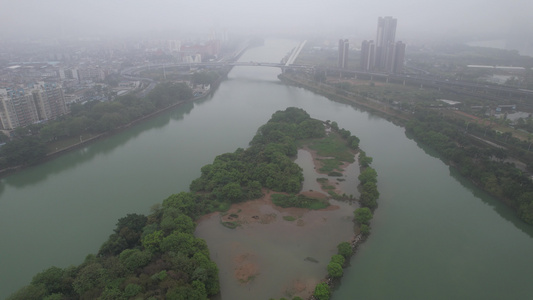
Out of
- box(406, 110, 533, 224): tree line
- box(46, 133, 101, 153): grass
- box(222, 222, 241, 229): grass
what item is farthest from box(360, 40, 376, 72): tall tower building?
Answer: box(222, 222, 241, 229): grass

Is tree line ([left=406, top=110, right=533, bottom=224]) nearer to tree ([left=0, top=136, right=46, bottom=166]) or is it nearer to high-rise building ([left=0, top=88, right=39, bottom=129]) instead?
tree ([left=0, top=136, right=46, bottom=166])

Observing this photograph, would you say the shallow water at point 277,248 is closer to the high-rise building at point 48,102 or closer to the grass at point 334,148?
the grass at point 334,148

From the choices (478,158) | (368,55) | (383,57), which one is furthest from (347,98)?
(478,158)

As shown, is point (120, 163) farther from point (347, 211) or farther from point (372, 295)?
point (372, 295)

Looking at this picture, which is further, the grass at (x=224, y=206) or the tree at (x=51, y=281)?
the grass at (x=224, y=206)

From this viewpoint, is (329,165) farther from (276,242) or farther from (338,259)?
(338,259)

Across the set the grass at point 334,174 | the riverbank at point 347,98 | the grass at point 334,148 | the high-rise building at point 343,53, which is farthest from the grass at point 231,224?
the high-rise building at point 343,53
